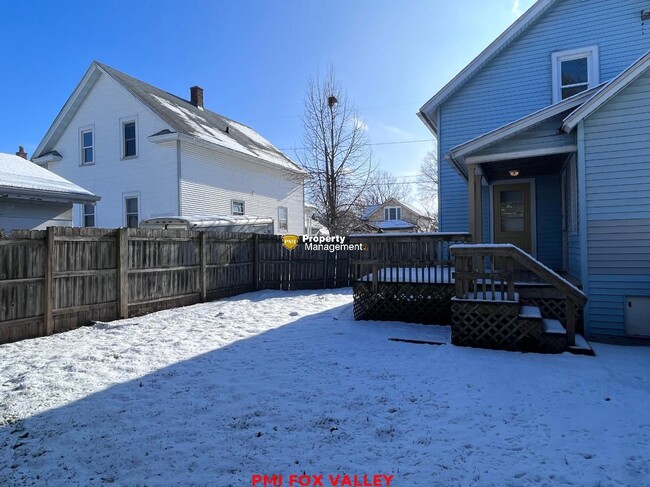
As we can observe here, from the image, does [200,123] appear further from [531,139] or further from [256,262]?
[531,139]

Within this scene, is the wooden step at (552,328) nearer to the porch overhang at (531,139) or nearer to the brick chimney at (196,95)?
the porch overhang at (531,139)

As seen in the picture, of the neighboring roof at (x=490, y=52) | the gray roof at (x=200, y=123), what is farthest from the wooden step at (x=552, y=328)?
the gray roof at (x=200, y=123)

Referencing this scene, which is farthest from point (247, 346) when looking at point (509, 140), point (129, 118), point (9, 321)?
point (129, 118)

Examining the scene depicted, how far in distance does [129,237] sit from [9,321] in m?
2.46

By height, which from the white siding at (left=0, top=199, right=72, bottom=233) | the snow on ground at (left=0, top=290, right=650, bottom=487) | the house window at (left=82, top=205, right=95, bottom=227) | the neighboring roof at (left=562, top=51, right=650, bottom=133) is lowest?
the snow on ground at (left=0, top=290, right=650, bottom=487)

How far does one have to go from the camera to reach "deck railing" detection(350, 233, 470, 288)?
7.41 meters

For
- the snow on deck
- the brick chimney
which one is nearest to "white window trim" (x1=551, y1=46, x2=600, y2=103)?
the snow on deck

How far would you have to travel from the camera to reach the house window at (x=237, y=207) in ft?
59.6

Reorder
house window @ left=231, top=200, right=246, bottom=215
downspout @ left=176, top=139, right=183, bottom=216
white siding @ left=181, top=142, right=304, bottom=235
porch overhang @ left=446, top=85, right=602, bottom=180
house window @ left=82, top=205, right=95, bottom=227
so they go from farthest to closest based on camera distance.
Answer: house window @ left=231, top=200, right=246, bottom=215
house window @ left=82, top=205, right=95, bottom=227
white siding @ left=181, top=142, right=304, bottom=235
downspout @ left=176, top=139, right=183, bottom=216
porch overhang @ left=446, top=85, right=602, bottom=180

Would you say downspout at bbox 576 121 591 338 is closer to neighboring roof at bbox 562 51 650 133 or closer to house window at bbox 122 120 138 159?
neighboring roof at bbox 562 51 650 133

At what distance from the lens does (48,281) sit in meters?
6.45

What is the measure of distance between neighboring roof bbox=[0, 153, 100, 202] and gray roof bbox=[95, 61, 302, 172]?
5872 millimetres

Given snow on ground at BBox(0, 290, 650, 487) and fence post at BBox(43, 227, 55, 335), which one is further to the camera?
fence post at BBox(43, 227, 55, 335)

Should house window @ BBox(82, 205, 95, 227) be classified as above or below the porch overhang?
below
